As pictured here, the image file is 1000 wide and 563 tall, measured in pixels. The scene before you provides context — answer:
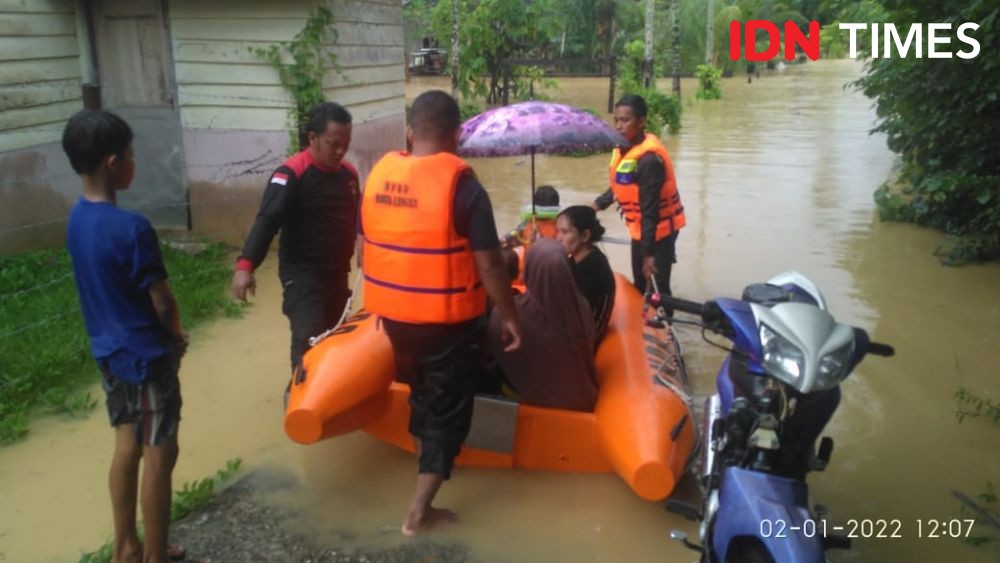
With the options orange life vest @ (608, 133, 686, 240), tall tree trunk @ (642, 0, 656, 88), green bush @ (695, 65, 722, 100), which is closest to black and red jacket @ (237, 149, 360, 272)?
orange life vest @ (608, 133, 686, 240)

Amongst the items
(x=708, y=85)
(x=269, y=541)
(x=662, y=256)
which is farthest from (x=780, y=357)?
(x=708, y=85)

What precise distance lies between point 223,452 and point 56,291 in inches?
115

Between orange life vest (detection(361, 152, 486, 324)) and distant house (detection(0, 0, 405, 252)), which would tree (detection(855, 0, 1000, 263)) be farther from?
distant house (detection(0, 0, 405, 252))

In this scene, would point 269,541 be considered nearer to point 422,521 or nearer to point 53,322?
point 422,521

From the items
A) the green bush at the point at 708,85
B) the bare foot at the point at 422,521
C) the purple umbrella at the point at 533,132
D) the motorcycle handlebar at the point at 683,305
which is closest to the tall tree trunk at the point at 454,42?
the green bush at the point at 708,85

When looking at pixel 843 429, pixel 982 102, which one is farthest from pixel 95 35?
pixel 982 102

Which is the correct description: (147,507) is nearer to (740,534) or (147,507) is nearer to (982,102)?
(740,534)

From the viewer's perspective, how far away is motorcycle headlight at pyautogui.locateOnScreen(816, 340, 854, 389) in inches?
96.0

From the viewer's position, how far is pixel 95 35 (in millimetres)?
7883

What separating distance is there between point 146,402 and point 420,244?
1.11 meters

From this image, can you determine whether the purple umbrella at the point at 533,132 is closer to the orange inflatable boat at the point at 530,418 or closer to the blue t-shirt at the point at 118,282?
the orange inflatable boat at the point at 530,418

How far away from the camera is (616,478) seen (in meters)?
3.93

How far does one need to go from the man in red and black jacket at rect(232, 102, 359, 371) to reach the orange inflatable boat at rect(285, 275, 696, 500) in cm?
23

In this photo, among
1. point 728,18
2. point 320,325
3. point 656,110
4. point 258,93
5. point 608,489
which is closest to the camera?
point 608,489
